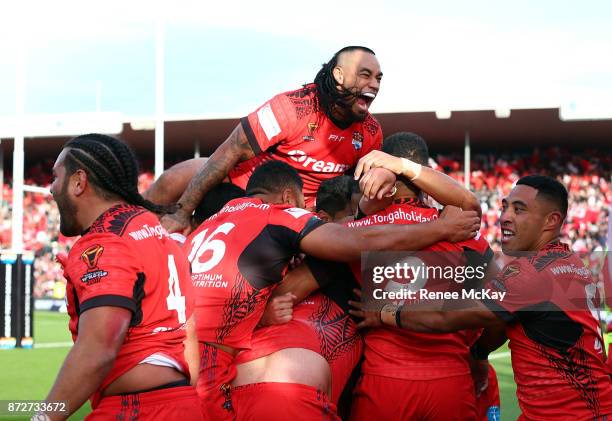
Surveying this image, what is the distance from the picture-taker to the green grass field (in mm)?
8742

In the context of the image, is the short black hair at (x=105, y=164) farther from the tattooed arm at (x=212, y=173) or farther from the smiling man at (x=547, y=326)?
the tattooed arm at (x=212, y=173)

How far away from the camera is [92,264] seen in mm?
3049

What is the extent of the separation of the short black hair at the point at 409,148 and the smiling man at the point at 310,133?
667mm

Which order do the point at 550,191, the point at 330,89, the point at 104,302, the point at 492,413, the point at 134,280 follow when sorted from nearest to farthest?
the point at 104,302
the point at 134,280
the point at 550,191
the point at 492,413
the point at 330,89

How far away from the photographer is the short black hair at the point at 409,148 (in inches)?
192

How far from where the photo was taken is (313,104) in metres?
5.69

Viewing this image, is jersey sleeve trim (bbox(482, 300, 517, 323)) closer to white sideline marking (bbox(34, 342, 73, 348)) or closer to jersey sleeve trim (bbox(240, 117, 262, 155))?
jersey sleeve trim (bbox(240, 117, 262, 155))

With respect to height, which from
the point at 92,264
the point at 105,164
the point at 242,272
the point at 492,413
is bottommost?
the point at 492,413

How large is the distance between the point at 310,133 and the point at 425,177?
4.20 ft

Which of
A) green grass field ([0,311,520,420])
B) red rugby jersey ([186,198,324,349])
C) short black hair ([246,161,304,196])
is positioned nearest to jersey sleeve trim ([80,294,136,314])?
red rugby jersey ([186,198,324,349])

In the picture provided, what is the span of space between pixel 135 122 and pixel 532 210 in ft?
65.5

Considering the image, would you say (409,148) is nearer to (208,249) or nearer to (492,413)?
(208,249)

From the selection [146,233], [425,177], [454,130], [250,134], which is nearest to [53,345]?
[250,134]

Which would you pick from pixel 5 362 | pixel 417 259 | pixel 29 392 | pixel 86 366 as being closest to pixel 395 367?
pixel 417 259
